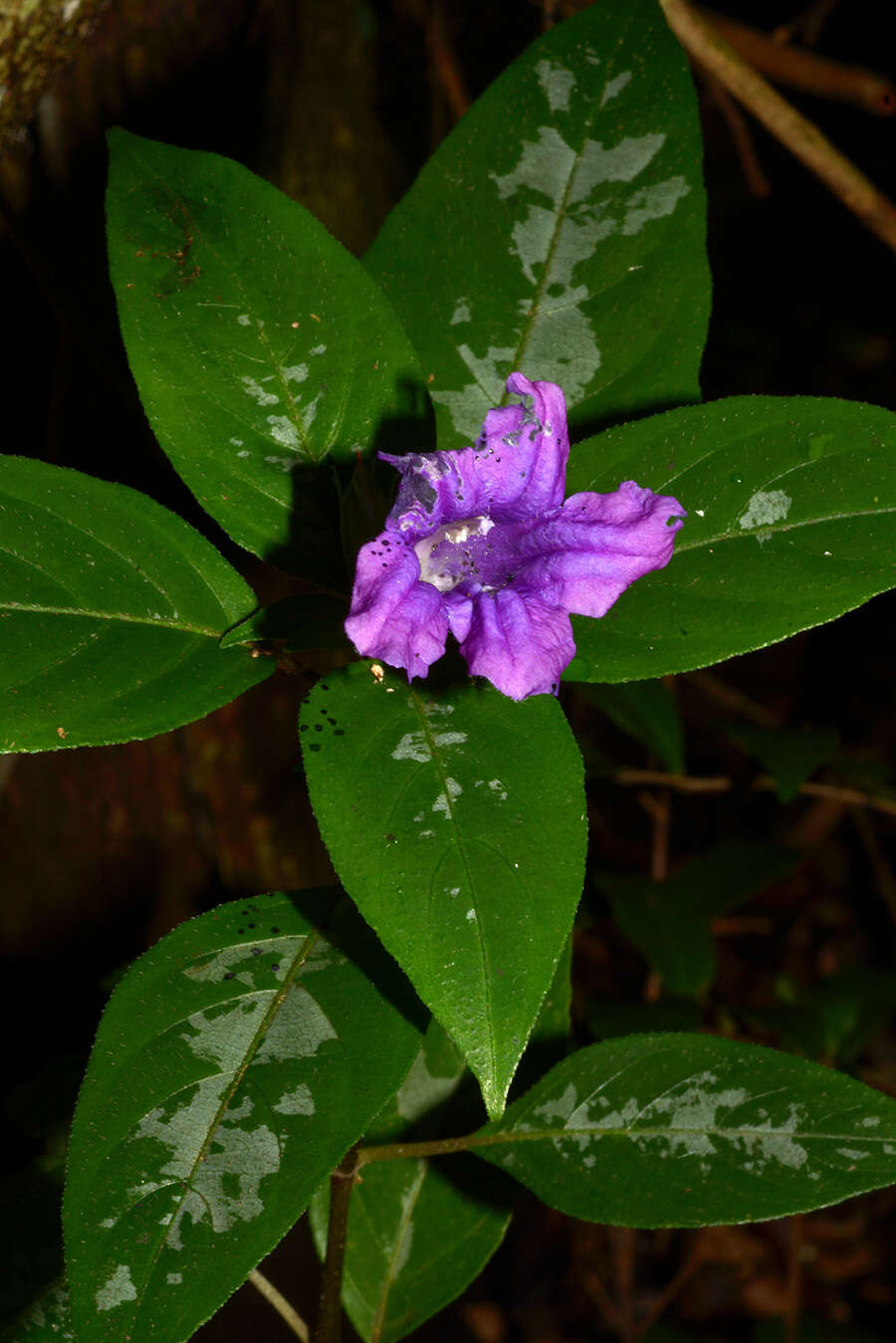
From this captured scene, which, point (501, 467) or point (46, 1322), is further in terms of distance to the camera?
point (46, 1322)

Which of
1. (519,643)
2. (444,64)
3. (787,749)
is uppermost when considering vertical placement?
(444,64)


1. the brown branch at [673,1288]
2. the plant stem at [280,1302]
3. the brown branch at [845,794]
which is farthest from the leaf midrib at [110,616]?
the brown branch at [673,1288]

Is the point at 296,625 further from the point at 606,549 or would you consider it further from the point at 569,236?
the point at 569,236

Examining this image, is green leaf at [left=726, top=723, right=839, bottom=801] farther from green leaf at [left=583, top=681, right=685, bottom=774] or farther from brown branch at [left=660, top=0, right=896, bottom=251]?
brown branch at [left=660, top=0, right=896, bottom=251]

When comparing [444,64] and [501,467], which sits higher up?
[444,64]

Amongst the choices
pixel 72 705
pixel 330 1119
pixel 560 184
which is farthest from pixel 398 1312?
pixel 560 184

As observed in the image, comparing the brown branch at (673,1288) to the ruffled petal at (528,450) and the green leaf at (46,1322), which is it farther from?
the ruffled petal at (528,450)

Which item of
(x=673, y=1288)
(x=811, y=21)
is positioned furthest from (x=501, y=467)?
(x=673, y=1288)
